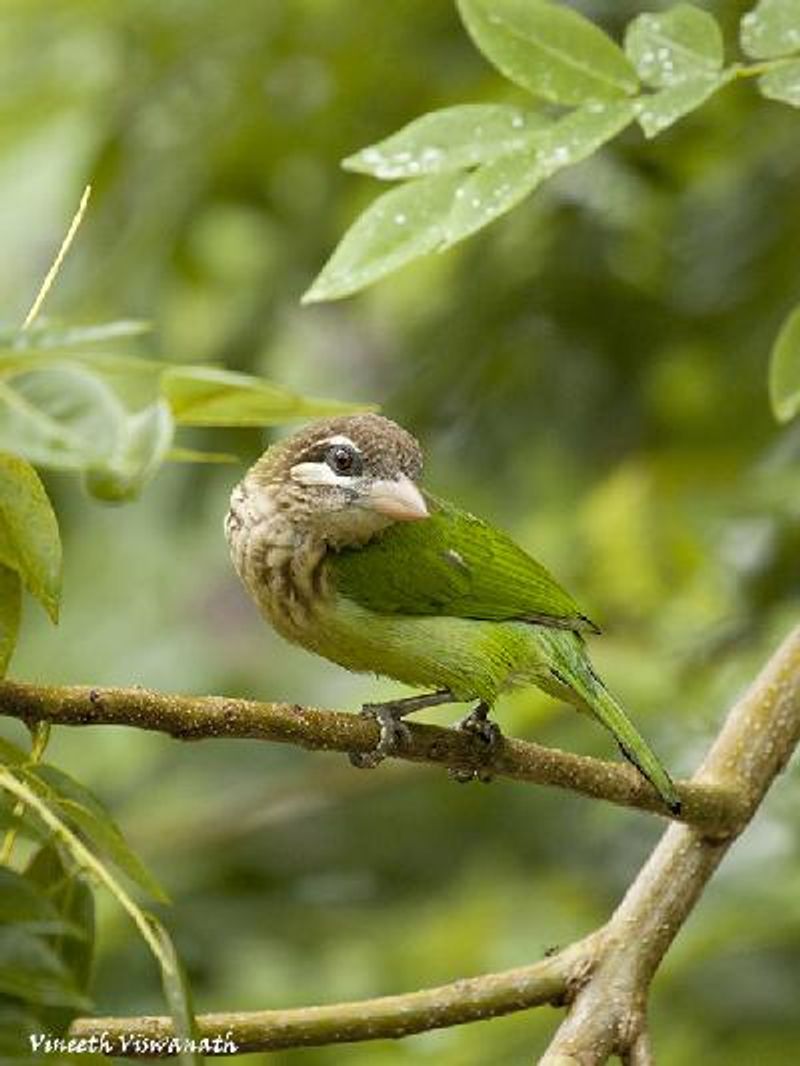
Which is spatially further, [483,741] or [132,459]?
[483,741]

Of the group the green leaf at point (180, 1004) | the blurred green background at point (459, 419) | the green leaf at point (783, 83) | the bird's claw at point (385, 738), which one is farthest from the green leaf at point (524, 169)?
the blurred green background at point (459, 419)

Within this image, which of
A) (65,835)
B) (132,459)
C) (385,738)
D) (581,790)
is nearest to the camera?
(132,459)

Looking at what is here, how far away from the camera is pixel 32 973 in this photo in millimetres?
1552

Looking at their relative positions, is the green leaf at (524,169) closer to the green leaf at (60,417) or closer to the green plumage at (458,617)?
the green plumage at (458,617)

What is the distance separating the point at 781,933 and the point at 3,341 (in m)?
2.69

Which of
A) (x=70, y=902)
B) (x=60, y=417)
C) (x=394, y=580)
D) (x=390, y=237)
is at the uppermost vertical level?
(x=60, y=417)

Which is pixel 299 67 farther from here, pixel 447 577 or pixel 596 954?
pixel 596 954

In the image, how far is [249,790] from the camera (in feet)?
15.3

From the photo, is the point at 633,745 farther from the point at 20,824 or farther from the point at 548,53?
the point at 20,824

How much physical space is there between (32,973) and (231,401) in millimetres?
473

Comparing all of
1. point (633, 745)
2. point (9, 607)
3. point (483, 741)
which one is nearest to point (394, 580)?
point (633, 745)

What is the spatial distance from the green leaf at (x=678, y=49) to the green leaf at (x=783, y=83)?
0.26 ft

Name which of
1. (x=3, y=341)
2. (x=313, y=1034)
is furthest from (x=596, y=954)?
(x=3, y=341)

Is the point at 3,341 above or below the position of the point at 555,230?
above
